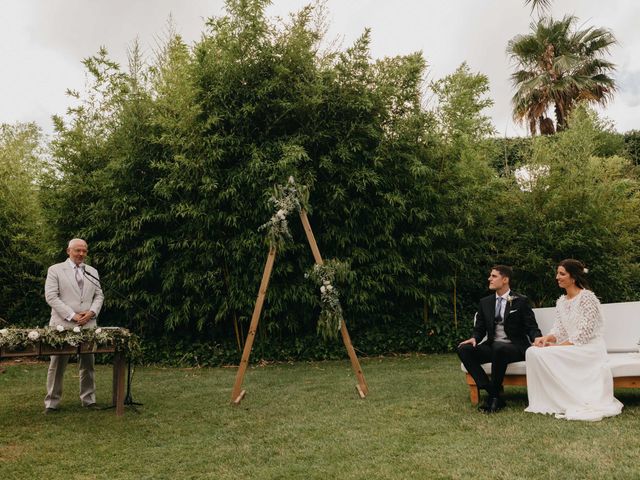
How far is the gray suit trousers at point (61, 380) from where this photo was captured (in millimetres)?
4719

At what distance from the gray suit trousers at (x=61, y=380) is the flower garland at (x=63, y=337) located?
56 cm

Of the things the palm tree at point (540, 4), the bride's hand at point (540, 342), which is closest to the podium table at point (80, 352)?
the bride's hand at point (540, 342)

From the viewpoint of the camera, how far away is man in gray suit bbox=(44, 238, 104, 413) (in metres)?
4.68

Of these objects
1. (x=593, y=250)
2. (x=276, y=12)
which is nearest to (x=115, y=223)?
(x=276, y=12)

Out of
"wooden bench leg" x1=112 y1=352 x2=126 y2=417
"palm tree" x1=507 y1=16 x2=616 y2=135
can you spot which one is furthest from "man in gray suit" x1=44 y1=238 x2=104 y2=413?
"palm tree" x1=507 y1=16 x2=616 y2=135

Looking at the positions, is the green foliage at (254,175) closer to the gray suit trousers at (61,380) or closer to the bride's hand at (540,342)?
the gray suit trousers at (61,380)

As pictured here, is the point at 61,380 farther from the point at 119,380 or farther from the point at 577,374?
the point at 577,374

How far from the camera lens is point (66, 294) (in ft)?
15.7

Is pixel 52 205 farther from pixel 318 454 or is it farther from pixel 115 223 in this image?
pixel 318 454

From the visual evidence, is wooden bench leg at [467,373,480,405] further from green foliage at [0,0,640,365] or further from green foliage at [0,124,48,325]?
green foliage at [0,124,48,325]

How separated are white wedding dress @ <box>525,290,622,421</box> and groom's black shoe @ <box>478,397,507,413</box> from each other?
0.21m

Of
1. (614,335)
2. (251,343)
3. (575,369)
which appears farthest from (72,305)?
(614,335)

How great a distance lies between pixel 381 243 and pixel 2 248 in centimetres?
627

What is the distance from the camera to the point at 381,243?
7816 mm
